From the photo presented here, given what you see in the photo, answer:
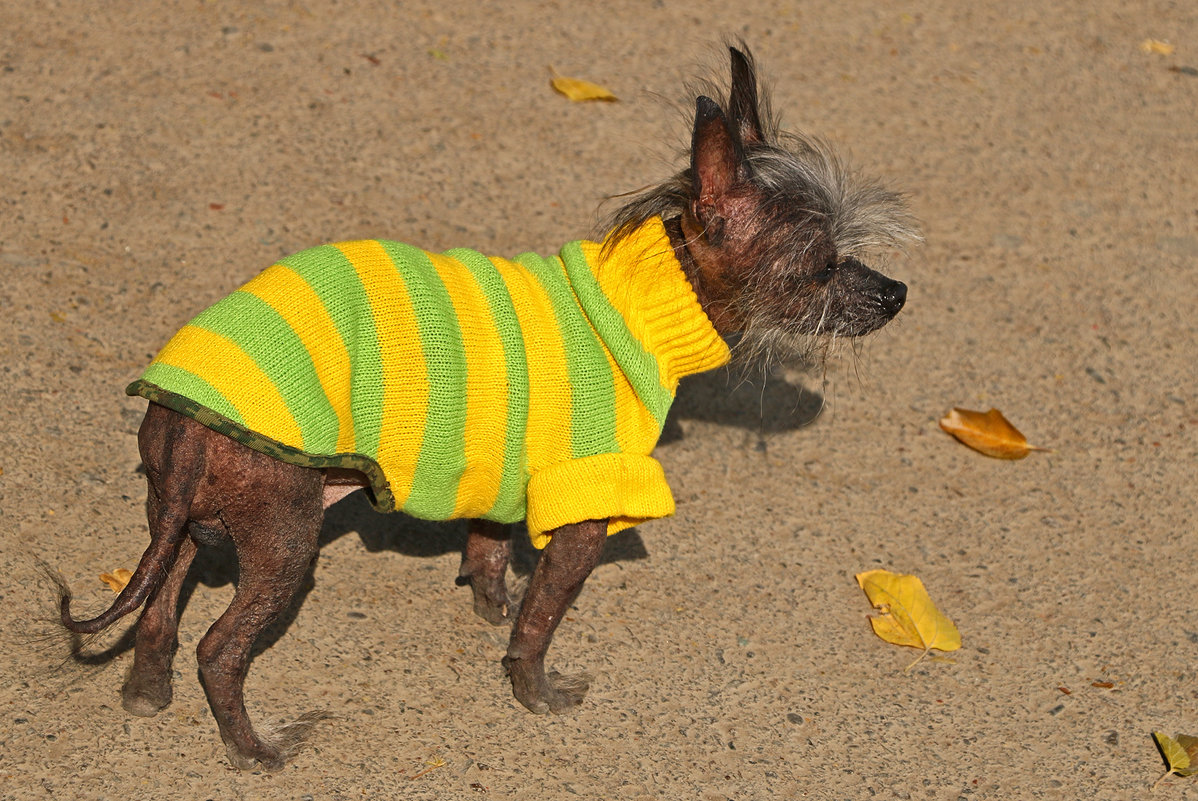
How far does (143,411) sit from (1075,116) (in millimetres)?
4836

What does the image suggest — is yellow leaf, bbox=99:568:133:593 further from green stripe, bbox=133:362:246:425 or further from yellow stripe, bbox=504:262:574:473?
yellow stripe, bbox=504:262:574:473

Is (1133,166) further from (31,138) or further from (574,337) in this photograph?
(31,138)

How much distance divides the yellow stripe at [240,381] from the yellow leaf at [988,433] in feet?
9.07

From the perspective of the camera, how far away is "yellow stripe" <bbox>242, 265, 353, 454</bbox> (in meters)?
2.80

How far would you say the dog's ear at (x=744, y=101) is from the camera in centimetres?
325

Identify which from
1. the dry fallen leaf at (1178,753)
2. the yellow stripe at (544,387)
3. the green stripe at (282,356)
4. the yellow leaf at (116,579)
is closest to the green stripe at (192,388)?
the green stripe at (282,356)

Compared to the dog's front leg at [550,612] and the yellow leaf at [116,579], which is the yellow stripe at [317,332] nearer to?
the dog's front leg at [550,612]

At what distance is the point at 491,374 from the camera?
9.95ft

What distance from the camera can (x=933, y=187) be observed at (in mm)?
5766

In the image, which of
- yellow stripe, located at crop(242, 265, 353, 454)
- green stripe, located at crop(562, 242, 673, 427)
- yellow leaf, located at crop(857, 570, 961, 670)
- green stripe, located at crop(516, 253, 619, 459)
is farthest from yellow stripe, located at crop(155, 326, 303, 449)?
yellow leaf, located at crop(857, 570, 961, 670)

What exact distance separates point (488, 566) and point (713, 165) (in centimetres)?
140

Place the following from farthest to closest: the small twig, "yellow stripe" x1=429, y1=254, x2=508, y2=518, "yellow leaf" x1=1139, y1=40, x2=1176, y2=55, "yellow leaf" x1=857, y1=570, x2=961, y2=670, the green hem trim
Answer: "yellow leaf" x1=1139, y1=40, x2=1176, y2=55 → "yellow leaf" x1=857, y1=570, x2=961, y2=670 → the small twig → "yellow stripe" x1=429, y1=254, x2=508, y2=518 → the green hem trim

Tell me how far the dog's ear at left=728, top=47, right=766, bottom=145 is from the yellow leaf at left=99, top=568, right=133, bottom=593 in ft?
7.12

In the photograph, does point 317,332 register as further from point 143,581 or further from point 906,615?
point 906,615
